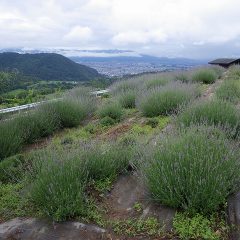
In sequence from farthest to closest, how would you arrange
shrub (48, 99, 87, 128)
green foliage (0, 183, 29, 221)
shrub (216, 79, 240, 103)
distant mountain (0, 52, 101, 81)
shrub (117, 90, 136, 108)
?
distant mountain (0, 52, 101, 81) → shrub (117, 90, 136, 108) → shrub (48, 99, 87, 128) → shrub (216, 79, 240, 103) → green foliage (0, 183, 29, 221)

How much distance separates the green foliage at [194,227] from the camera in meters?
3.59

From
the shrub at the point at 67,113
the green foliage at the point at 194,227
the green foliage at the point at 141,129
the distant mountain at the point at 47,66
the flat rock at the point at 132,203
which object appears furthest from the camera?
the distant mountain at the point at 47,66

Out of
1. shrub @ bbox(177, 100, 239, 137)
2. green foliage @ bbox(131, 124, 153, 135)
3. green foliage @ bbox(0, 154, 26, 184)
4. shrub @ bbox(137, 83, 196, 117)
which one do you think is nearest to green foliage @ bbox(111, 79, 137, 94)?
shrub @ bbox(137, 83, 196, 117)

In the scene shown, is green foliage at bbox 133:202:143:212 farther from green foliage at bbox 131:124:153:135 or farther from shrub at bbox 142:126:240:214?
green foliage at bbox 131:124:153:135

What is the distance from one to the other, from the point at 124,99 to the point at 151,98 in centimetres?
200

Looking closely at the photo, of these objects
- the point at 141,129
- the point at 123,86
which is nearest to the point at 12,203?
the point at 141,129

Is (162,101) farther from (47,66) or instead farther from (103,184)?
(47,66)

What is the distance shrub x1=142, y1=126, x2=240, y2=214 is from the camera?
382cm

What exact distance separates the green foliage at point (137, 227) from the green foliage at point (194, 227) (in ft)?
0.66

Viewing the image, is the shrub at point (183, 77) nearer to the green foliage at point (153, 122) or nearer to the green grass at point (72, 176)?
the green foliage at point (153, 122)

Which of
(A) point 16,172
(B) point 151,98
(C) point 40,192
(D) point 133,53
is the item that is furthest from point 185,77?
(D) point 133,53

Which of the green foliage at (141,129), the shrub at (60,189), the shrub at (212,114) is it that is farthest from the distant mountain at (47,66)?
the shrub at (60,189)

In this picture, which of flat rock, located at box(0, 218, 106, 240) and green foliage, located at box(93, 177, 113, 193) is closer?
flat rock, located at box(0, 218, 106, 240)

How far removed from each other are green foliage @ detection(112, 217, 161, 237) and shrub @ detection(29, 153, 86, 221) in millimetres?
419
